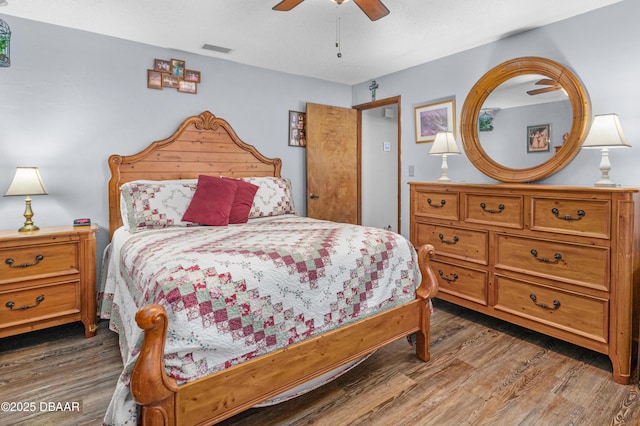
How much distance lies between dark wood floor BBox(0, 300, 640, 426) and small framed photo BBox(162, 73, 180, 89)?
2.23 metres

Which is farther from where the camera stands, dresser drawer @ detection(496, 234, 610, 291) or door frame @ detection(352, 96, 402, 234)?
door frame @ detection(352, 96, 402, 234)

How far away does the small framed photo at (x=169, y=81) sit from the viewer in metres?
3.36

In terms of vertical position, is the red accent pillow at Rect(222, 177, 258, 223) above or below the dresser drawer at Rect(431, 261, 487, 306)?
above

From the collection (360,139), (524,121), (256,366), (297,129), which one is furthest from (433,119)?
(256,366)

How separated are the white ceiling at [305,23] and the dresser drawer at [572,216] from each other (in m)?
1.37

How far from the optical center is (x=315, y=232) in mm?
2336

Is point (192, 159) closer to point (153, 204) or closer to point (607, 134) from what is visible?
point (153, 204)

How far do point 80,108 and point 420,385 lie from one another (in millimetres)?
3276

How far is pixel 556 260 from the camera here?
7.77 feet

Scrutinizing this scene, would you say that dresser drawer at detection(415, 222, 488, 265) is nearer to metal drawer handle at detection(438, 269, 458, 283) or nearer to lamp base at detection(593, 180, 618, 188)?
metal drawer handle at detection(438, 269, 458, 283)

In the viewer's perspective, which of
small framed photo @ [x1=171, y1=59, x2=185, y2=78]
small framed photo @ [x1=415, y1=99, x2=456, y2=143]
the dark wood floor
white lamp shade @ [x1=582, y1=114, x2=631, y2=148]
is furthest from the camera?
small framed photo @ [x1=415, y1=99, x2=456, y2=143]

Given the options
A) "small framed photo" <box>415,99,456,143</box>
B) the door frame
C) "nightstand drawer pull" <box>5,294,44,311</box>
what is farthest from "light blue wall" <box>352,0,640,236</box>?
"nightstand drawer pull" <box>5,294,44,311</box>

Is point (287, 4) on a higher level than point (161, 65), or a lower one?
lower

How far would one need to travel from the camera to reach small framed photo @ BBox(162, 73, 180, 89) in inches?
132
